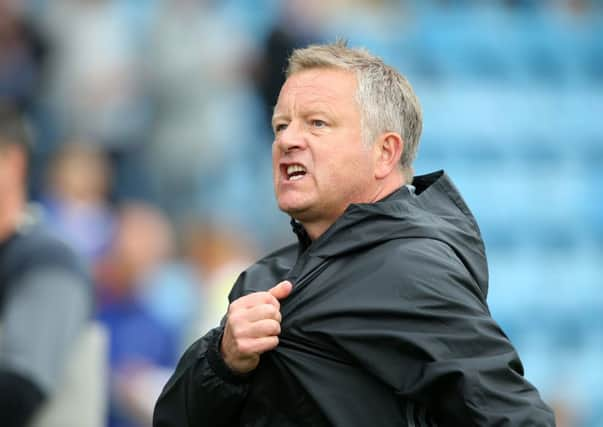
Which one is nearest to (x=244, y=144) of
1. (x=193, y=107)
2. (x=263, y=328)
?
(x=193, y=107)

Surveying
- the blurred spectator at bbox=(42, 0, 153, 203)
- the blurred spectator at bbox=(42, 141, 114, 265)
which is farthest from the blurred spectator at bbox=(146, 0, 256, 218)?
the blurred spectator at bbox=(42, 141, 114, 265)

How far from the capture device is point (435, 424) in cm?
274

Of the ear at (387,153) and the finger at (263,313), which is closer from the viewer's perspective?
the finger at (263,313)

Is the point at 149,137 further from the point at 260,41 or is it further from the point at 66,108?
the point at 260,41

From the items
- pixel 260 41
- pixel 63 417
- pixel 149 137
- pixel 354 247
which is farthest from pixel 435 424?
pixel 260 41

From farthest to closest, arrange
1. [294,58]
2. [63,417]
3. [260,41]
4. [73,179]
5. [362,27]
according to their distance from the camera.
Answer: [362,27] < [260,41] < [73,179] < [63,417] < [294,58]

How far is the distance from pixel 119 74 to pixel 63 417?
453 centimetres

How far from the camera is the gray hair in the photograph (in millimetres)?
2975

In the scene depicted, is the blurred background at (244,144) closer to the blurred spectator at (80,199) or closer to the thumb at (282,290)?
the blurred spectator at (80,199)

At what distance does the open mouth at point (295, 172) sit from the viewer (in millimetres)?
2971

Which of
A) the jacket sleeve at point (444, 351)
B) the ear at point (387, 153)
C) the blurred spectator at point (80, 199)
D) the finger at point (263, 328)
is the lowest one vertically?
the jacket sleeve at point (444, 351)

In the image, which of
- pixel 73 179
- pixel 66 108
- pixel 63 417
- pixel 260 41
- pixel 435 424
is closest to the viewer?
pixel 435 424

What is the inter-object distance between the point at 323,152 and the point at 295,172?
9 cm

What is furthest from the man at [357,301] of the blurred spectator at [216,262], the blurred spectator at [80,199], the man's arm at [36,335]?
the blurred spectator at [80,199]
